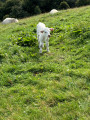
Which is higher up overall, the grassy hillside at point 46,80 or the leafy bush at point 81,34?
the leafy bush at point 81,34

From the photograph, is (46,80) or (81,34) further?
(81,34)

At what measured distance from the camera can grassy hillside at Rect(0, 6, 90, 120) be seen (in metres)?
4.25

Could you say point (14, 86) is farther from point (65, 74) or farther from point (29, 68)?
point (65, 74)

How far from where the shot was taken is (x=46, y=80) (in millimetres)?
5664

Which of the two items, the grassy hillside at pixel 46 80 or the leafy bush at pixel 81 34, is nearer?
the grassy hillside at pixel 46 80

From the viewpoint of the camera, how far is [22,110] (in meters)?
4.43

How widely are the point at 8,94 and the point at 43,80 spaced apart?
134cm

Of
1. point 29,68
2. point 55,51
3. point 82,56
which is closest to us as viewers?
point 29,68

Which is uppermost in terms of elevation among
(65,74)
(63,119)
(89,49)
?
(89,49)

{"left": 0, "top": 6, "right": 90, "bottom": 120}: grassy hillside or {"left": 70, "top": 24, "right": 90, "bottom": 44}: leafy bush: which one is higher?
{"left": 70, "top": 24, "right": 90, "bottom": 44}: leafy bush

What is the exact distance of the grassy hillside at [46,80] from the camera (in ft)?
13.9

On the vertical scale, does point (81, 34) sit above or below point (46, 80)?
above

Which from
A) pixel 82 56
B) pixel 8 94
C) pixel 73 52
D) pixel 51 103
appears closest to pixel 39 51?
pixel 73 52

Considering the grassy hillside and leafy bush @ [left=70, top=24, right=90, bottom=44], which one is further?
leafy bush @ [left=70, top=24, right=90, bottom=44]
